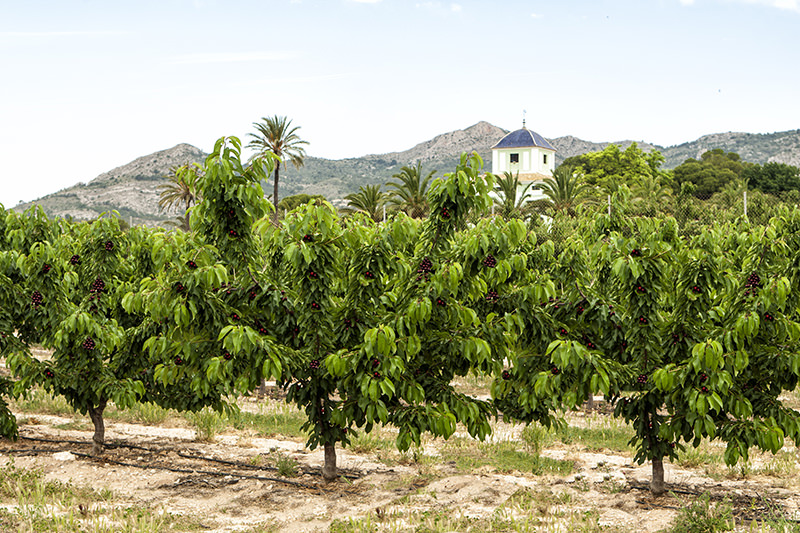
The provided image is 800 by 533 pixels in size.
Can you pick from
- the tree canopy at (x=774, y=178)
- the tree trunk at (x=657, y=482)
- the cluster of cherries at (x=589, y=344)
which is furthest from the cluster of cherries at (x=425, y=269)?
the tree canopy at (x=774, y=178)

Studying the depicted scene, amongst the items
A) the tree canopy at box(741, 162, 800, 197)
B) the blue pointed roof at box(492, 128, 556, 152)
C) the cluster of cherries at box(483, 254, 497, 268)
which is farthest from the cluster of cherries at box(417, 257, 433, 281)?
the tree canopy at box(741, 162, 800, 197)

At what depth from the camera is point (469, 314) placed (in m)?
6.43

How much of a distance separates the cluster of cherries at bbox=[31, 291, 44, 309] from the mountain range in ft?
321

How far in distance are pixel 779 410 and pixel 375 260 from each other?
4.06 meters

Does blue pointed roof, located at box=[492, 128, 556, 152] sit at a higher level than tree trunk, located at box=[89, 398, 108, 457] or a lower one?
higher

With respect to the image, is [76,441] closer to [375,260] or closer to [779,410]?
[375,260]

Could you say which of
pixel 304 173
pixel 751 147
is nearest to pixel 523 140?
pixel 304 173

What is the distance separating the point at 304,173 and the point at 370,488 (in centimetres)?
14229

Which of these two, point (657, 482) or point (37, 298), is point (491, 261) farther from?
point (37, 298)

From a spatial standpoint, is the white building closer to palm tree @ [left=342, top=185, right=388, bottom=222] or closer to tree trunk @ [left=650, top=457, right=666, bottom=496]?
palm tree @ [left=342, top=185, right=388, bottom=222]

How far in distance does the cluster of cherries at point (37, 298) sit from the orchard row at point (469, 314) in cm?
245

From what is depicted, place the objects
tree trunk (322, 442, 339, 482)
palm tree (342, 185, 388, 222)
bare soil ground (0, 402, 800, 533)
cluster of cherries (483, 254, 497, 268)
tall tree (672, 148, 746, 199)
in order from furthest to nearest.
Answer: tall tree (672, 148, 746, 199) < palm tree (342, 185, 388, 222) < tree trunk (322, 442, 339, 482) < bare soil ground (0, 402, 800, 533) < cluster of cherries (483, 254, 497, 268)

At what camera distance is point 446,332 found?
6.72 meters

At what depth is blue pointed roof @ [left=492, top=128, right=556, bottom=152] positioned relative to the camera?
53.2 metres
